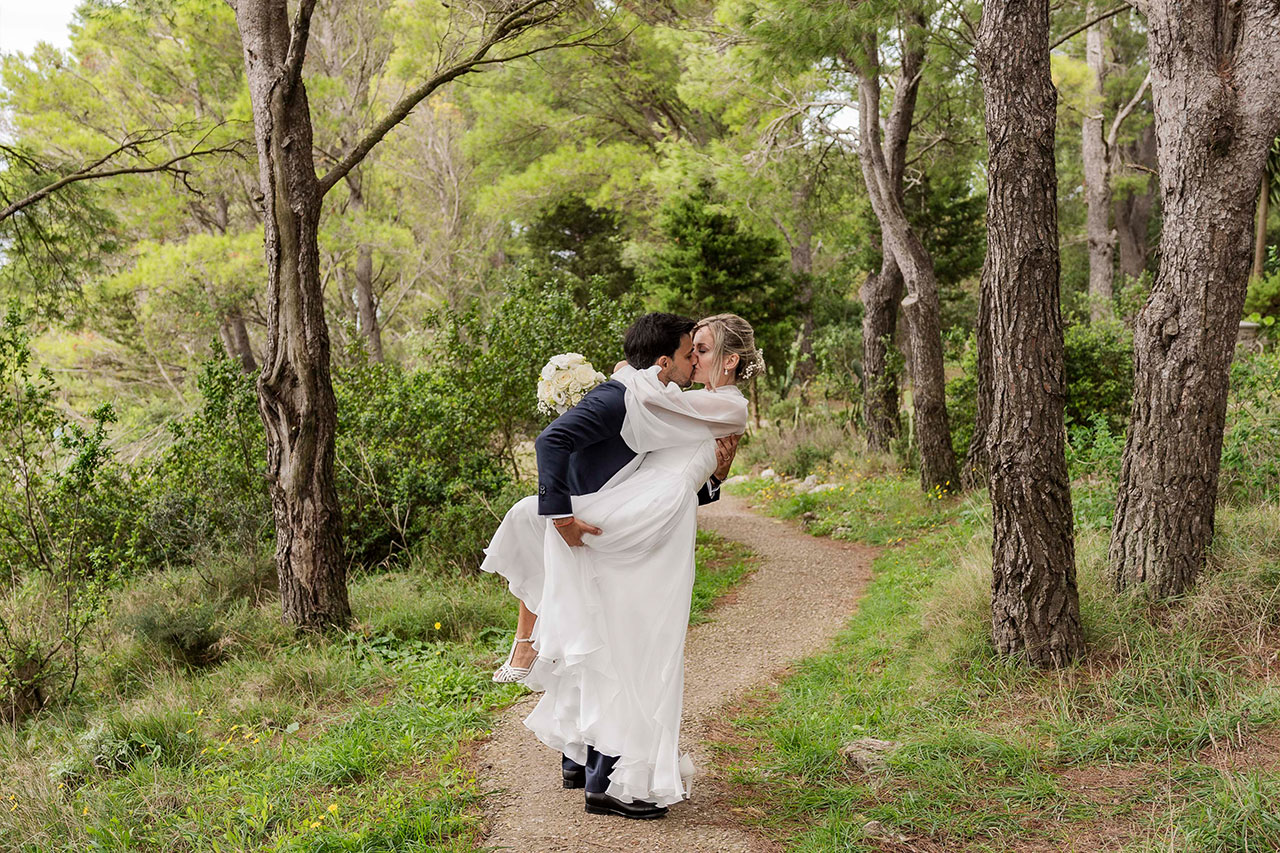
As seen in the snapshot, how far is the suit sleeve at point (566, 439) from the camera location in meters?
3.17

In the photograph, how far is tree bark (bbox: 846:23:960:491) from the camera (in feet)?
29.3

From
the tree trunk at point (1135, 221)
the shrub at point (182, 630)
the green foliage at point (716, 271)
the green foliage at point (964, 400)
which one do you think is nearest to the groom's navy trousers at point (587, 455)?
the shrub at point (182, 630)

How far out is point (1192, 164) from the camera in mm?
4504

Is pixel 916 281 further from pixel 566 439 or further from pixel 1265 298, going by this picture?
pixel 1265 298

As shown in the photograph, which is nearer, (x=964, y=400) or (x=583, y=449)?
(x=583, y=449)

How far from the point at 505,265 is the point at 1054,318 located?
20262 millimetres

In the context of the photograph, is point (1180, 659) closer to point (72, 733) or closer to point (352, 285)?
point (72, 733)

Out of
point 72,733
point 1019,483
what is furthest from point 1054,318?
point 72,733

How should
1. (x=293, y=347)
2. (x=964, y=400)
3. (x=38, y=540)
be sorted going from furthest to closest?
(x=964, y=400) < (x=38, y=540) < (x=293, y=347)

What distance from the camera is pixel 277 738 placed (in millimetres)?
4469

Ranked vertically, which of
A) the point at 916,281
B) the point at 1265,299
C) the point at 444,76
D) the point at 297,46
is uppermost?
the point at 297,46

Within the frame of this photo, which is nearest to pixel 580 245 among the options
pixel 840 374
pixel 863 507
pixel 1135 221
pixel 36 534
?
pixel 840 374

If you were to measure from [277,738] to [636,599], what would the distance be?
238cm

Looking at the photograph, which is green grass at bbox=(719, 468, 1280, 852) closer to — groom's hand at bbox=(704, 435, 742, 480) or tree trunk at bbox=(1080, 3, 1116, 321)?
groom's hand at bbox=(704, 435, 742, 480)
